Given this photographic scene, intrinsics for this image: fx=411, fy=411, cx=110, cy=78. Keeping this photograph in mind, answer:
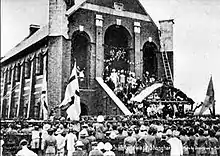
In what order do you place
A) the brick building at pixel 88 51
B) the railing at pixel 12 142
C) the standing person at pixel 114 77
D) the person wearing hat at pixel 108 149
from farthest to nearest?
the standing person at pixel 114 77 < the brick building at pixel 88 51 < the railing at pixel 12 142 < the person wearing hat at pixel 108 149

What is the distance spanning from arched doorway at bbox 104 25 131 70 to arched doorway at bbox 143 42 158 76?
2030 mm

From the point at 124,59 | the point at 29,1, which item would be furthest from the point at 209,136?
the point at 124,59

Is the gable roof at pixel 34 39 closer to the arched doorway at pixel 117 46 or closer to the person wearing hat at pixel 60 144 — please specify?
the arched doorway at pixel 117 46

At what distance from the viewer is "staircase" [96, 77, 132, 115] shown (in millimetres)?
25605

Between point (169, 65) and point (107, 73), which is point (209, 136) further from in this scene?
point (169, 65)

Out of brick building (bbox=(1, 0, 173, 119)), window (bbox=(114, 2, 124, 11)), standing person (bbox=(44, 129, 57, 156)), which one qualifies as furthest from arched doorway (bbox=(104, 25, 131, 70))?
standing person (bbox=(44, 129, 57, 156))

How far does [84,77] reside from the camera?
95.6 ft

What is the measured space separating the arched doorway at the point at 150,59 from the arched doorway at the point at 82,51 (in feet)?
19.3

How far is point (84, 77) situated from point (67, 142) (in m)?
11.5

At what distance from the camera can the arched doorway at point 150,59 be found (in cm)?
3350

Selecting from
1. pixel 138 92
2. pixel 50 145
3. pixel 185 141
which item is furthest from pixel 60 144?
pixel 138 92

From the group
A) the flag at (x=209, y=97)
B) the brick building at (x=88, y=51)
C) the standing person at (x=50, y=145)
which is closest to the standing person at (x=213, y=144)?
the flag at (x=209, y=97)

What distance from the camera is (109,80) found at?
29.3 m

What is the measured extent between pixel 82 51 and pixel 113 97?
480 cm
